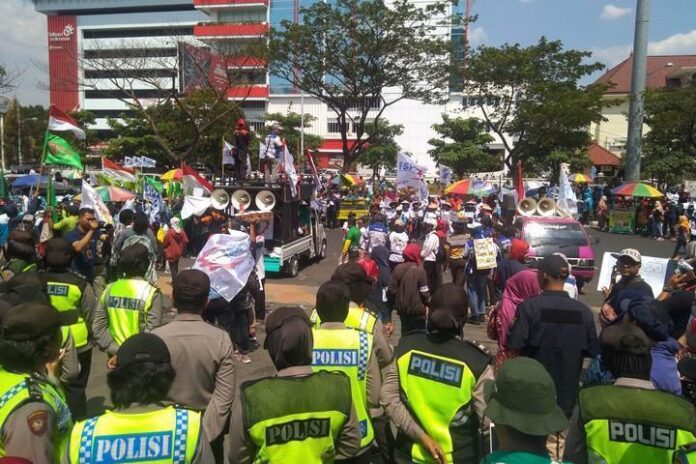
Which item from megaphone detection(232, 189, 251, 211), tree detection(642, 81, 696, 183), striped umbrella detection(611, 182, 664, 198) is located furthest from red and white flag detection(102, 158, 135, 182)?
tree detection(642, 81, 696, 183)

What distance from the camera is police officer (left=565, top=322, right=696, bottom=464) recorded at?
2.49 meters

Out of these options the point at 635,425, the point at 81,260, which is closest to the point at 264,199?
the point at 81,260

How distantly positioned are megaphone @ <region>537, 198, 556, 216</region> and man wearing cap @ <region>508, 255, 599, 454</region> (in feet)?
34.8

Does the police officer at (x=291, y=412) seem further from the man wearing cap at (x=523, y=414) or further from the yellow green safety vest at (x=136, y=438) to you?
the man wearing cap at (x=523, y=414)

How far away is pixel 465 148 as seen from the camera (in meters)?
45.9

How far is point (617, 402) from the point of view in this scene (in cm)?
258

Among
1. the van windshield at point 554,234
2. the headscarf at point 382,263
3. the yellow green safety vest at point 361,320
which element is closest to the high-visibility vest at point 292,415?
the yellow green safety vest at point 361,320

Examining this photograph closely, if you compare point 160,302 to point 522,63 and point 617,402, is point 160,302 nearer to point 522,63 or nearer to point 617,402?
point 617,402

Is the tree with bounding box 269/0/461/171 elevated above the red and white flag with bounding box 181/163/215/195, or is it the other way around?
the tree with bounding box 269/0/461/171

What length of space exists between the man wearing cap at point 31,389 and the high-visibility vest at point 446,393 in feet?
5.43

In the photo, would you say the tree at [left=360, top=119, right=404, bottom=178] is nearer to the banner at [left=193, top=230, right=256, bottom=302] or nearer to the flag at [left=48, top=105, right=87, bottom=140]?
the flag at [left=48, top=105, right=87, bottom=140]

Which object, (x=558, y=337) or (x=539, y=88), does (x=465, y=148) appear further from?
(x=558, y=337)

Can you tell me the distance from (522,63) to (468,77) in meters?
2.97

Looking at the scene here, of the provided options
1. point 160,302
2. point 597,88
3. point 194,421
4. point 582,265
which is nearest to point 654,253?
point 582,265
